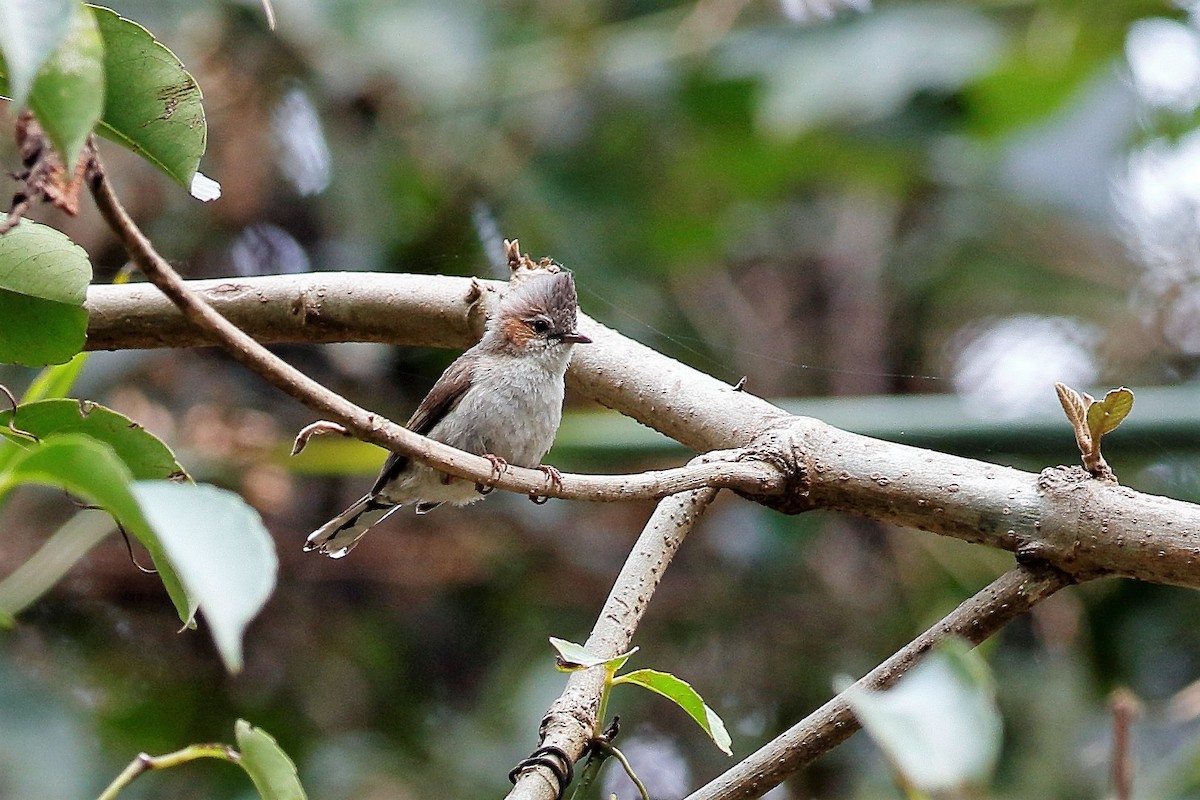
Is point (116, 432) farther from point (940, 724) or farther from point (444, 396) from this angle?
point (444, 396)

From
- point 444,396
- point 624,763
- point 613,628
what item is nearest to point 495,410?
point 444,396

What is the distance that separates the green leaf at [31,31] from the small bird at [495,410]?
2.58 metres

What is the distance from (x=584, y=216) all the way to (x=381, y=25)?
1.45 m

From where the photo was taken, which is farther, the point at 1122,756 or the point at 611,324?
the point at 611,324

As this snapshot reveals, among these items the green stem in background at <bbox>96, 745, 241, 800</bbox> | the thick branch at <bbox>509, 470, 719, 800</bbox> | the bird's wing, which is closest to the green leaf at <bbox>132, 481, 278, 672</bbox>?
the green stem in background at <bbox>96, 745, 241, 800</bbox>

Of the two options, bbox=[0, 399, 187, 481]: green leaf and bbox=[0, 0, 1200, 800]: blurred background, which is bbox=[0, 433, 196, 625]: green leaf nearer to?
bbox=[0, 399, 187, 481]: green leaf

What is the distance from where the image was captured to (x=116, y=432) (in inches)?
72.4

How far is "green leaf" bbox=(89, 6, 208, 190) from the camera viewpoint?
1.65m

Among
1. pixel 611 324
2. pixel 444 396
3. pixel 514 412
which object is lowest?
pixel 514 412

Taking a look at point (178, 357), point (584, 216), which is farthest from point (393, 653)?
point (584, 216)

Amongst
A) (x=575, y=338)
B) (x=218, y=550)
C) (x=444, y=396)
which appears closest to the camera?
(x=218, y=550)

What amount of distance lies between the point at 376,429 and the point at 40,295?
61 cm

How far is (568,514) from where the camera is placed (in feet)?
22.3

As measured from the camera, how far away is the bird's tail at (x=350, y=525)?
395 cm
